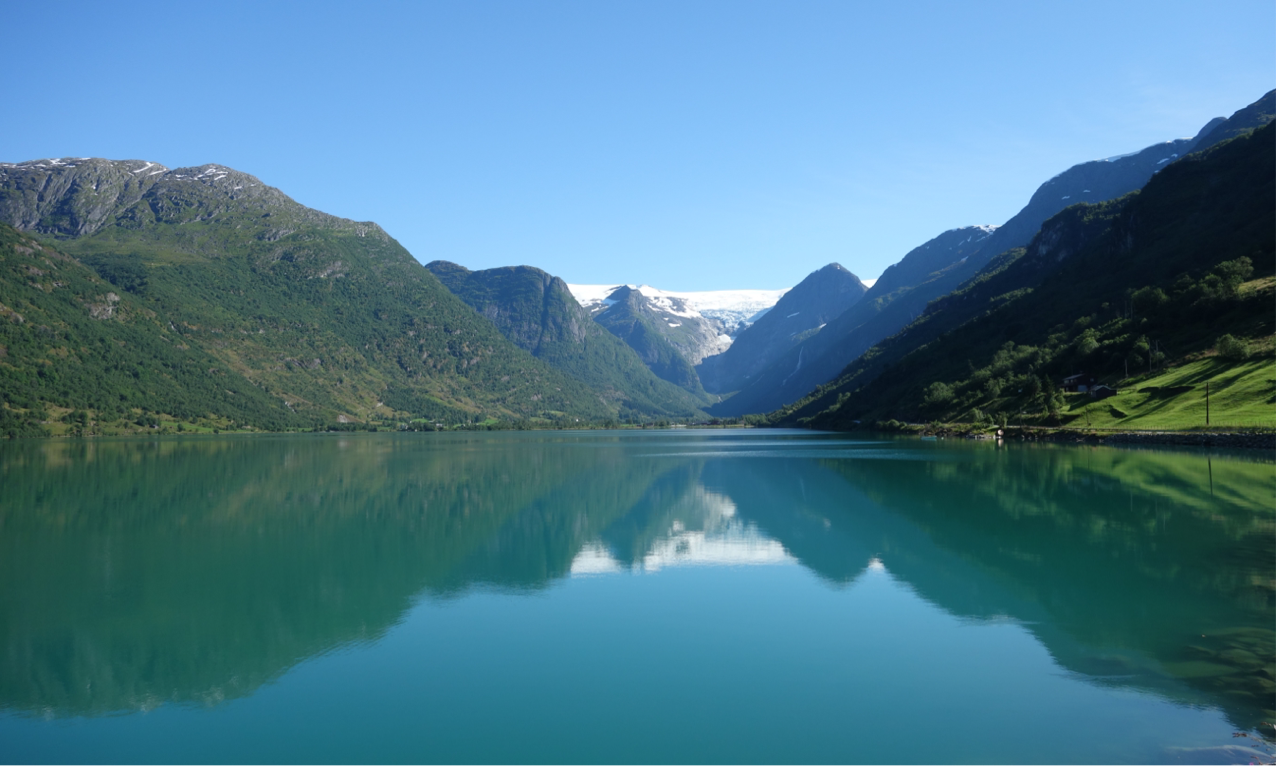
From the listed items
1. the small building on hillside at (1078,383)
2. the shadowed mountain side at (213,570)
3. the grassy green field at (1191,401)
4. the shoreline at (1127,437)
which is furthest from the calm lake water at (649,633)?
the small building on hillside at (1078,383)

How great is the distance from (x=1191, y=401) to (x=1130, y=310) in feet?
170

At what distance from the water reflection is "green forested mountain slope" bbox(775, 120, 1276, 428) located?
165 ft

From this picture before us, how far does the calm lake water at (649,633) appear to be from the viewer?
1189 centimetres

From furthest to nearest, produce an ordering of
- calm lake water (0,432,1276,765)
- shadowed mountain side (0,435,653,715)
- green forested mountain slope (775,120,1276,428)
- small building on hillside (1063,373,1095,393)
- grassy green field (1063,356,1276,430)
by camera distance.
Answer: small building on hillside (1063,373,1095,393) < green forested mountain slope (775,120,1276,428) < grassy green field (1063,356,1276,430) < shadowed mountain side (0,435,653,715) < calm lake water (0,432,1276,765)

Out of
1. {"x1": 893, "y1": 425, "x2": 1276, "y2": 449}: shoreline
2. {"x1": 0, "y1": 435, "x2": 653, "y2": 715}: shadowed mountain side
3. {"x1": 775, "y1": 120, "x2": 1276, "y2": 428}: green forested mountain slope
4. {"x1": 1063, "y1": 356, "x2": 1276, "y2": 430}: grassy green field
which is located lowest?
{"x1": 0, "y1": 435, "x2": 653, "y2": 715}: shadowed mountain side

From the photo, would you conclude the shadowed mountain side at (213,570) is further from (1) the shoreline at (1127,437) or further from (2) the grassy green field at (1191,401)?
(2) the grassy green field at (1191,401)

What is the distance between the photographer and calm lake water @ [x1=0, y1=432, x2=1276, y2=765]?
1189cm

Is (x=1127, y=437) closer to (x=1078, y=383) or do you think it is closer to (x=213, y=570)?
(x=1078, y=383)

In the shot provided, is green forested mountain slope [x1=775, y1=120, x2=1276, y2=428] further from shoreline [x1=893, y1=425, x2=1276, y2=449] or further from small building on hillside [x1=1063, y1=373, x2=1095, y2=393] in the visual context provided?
shoreline [x1=893, y1=425, x2=1276, y2=449]

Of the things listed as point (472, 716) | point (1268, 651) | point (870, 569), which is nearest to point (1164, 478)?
point (870, 569)

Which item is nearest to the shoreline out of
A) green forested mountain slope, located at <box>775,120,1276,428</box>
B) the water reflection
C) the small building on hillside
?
green forested mountain slope, located at <box>775,120,1276,428</box>

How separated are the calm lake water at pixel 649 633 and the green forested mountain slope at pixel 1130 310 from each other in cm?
6360

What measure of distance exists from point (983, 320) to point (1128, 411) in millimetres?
87466

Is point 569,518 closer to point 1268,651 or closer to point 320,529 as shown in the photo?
point 320,529
